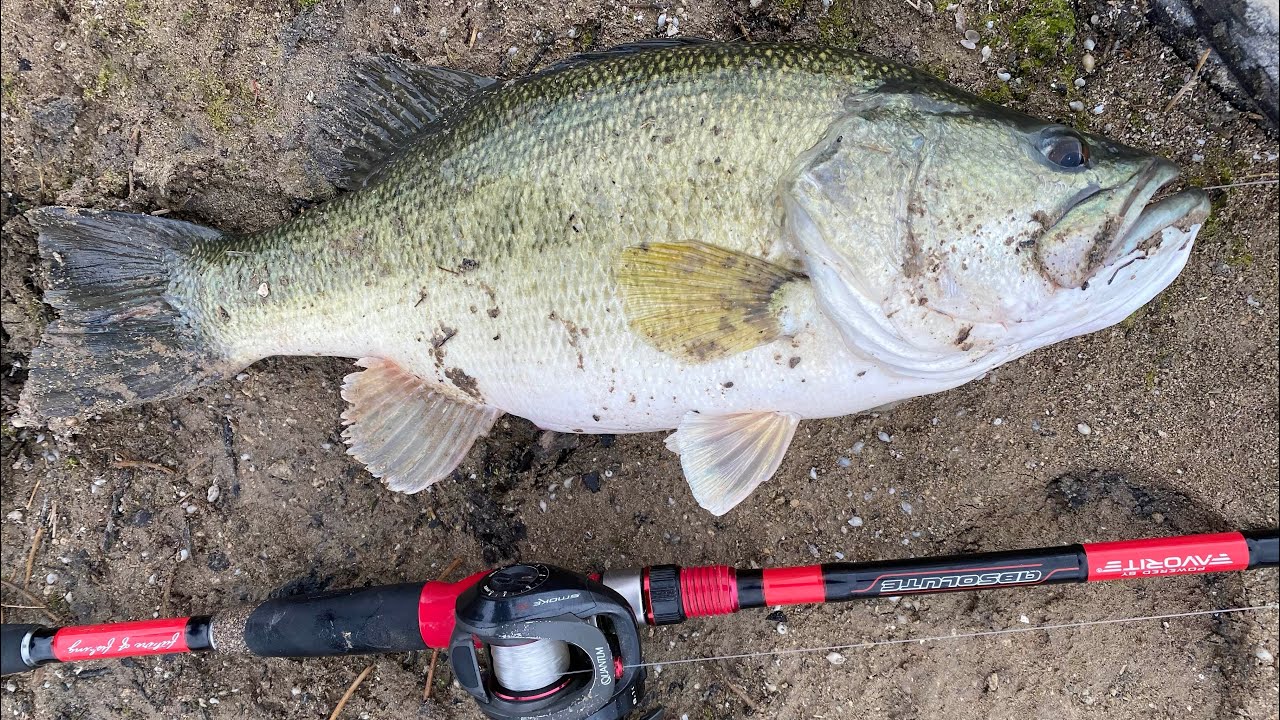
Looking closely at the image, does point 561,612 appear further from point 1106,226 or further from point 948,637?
point 1106,226

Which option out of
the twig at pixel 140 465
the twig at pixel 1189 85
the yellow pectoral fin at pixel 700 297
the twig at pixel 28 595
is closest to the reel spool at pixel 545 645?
the yellow pectoral fin at pixel 700 297

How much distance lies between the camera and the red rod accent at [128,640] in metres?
1.86

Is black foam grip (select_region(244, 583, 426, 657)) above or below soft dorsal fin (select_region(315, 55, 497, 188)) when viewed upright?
below

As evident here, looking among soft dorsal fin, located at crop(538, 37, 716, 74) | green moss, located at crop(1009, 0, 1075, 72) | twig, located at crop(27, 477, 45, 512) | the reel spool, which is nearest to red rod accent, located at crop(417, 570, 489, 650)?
the reel spool

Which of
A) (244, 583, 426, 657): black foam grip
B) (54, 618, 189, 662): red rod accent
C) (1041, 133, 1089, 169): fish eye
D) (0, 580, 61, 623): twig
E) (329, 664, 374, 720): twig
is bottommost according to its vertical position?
(329, 664, 374, 720): twig

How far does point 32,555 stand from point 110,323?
0.80 meters

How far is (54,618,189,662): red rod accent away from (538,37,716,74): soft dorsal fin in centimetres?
171

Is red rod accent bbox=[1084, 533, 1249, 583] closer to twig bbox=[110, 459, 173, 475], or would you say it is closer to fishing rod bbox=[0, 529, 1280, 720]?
fishing rod bbox=[0, 529, 1280, 720]

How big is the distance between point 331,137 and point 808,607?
189cm

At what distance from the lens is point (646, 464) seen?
215 cm

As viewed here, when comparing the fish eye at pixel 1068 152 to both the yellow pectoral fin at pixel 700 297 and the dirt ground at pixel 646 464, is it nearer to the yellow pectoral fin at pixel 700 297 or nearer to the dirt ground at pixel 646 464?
the yellow pectoral fin at pixel 700 297

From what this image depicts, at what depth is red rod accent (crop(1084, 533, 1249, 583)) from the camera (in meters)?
1.70

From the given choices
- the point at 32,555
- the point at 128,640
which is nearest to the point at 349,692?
the point at 128,640

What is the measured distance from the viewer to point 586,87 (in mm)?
1678
